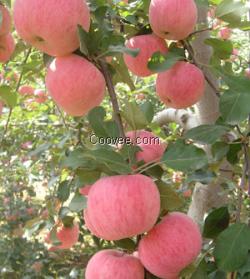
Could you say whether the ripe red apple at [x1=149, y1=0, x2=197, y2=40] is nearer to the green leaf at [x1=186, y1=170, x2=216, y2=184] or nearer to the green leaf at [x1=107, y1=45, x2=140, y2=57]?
the green leaf at [x1=107, y1=45, x2=140, y2=57]

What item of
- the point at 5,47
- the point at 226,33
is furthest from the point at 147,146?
the point at 226,33

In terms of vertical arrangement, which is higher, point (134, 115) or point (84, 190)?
point (134, 115)

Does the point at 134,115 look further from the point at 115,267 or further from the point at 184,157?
the point at 115,267

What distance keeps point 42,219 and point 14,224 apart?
6.78 ft

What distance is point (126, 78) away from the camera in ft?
4.12

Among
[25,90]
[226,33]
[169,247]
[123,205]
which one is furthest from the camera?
[25,90]

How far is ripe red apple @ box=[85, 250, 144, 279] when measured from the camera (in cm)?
93

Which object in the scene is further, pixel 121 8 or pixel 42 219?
pixel 42 219

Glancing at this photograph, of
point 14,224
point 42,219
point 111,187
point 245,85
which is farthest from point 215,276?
point 14,224

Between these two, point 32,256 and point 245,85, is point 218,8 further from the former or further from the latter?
point 32,256

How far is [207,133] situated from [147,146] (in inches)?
6.3

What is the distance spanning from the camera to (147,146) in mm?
1043

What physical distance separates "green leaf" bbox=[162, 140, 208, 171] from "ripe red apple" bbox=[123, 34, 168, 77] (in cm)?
34

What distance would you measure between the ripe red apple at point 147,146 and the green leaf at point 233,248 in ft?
0.75
